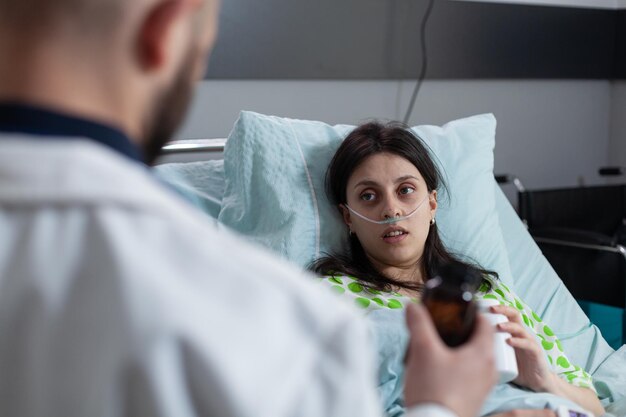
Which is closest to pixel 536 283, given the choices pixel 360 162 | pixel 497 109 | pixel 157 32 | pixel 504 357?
pixel 360 162

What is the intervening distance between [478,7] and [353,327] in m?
3.52

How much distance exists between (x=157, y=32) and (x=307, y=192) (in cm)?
178

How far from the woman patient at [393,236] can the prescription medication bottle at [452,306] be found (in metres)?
1.15

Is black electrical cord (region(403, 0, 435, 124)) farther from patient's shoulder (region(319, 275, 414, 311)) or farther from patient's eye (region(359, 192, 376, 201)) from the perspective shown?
patient's shoulder (region(319, 275, 414, 311))

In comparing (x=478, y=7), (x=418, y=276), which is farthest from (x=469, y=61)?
(x=418, y=276)

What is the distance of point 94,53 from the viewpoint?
741 millimetres

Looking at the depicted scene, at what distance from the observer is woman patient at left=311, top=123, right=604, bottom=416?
2.26m

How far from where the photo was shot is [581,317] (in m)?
2.82

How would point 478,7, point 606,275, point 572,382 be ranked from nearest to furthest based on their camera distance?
point 572,382, point 606,275, point 478,7

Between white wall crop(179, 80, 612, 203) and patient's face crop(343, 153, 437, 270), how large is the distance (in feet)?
3.26

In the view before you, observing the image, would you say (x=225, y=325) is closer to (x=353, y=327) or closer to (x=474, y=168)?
(x=353, y=327)

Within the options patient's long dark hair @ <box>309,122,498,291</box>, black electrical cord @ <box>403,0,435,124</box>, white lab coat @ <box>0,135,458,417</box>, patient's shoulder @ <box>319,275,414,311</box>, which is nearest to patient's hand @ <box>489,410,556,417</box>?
patient's shoulder @ <box>319,275,414,311</box>

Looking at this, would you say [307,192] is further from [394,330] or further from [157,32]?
[157,32]

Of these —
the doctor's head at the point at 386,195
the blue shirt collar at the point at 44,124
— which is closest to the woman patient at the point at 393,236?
the doctor's head at the point at 386,195
